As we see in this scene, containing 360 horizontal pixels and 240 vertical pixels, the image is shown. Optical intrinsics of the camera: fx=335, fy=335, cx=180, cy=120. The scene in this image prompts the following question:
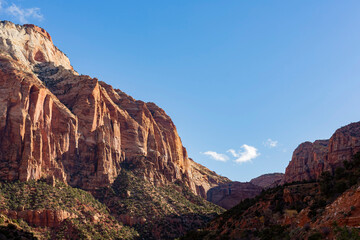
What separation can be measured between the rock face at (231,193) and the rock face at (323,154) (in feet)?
71.0

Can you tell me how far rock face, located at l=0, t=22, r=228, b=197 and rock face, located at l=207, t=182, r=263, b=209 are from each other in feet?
78.9

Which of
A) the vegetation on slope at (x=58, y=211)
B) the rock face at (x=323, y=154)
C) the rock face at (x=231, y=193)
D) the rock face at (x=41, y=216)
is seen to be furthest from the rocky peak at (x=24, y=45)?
the rock face at (x=323, y=154)

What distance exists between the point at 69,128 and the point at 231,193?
3510 inches

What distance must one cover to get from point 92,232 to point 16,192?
19.1 m

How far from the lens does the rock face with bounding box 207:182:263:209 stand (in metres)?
154

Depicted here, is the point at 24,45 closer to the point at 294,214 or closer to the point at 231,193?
the point at 231,193

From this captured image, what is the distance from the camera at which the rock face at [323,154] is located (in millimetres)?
102125

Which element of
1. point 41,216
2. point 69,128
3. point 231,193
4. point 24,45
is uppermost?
point 24,45

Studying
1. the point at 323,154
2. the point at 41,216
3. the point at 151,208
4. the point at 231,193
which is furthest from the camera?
the point at 231,193

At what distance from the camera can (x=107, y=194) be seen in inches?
3730

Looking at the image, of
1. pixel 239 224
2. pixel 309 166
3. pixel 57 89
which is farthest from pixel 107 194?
pixel 309 166

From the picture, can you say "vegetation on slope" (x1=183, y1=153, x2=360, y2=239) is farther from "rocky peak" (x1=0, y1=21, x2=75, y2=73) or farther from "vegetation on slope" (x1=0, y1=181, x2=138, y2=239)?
"rocky peak" (x1=0, y1=21, x2=75, y2=73)

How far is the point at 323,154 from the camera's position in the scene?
415ft

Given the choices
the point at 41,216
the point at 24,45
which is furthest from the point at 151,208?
the point at 24,45
